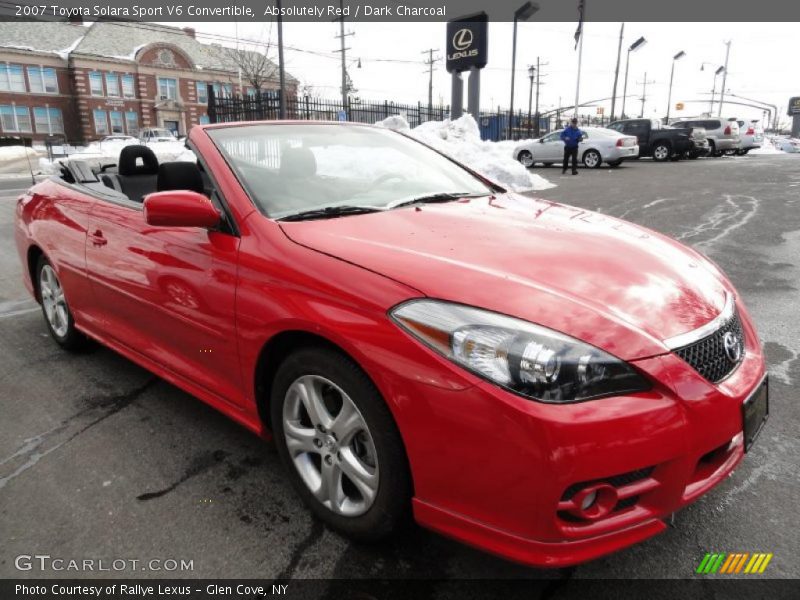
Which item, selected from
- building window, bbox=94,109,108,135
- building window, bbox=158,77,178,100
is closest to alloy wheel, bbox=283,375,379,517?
building window, bbox=94,109,108,135

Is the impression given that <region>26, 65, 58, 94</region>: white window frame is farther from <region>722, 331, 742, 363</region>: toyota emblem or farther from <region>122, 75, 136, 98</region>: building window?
<region>722, 331, 742, 363</region>: toyota emblem

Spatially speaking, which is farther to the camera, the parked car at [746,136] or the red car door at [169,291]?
the parked car at [746,136]

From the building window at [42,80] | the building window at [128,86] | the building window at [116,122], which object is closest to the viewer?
the building window at [42,80]

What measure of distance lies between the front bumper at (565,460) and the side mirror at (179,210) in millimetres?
1254

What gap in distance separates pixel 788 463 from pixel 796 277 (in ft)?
12.0

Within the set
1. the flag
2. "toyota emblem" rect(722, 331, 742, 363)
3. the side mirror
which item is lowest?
"toyota emblem" rect(722, 331, 742, 363)

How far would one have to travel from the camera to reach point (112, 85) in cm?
5122

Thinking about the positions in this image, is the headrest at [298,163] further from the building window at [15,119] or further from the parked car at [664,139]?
the building window at [15,119]

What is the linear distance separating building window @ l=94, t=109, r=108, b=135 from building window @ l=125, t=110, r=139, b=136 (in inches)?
68.5

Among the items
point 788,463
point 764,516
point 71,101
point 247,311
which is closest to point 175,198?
point 247,311

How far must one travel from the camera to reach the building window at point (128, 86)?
5147 centimetres

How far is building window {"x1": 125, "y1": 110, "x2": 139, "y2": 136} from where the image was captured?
52281 millimetres

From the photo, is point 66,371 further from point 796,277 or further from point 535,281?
point 796,277

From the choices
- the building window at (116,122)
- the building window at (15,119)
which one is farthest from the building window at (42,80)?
the building window at (116,122)
